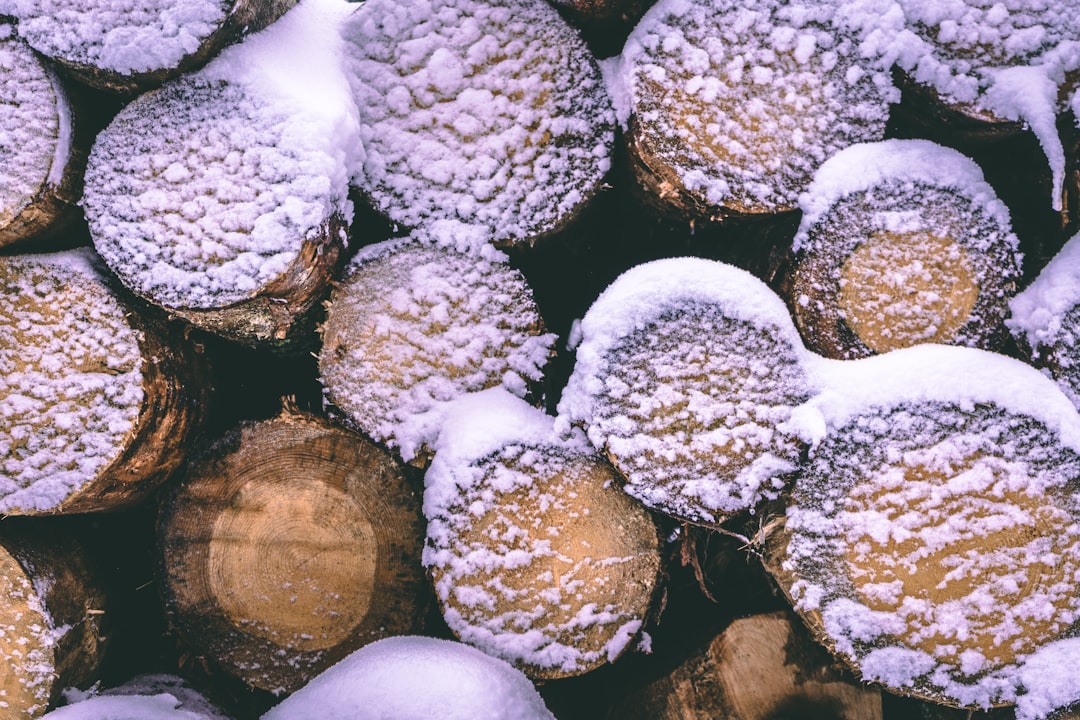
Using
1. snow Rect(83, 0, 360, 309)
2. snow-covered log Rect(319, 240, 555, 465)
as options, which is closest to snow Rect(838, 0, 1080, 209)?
snow-covered log Rect(319, 240, 555, 465)

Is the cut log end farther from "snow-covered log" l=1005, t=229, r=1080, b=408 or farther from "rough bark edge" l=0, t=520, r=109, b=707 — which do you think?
"snow-covered log" l=1005, t=229, r=1080, b=408

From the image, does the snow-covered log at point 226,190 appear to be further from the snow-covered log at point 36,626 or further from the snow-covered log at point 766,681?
the snow-covered log at point 766,681

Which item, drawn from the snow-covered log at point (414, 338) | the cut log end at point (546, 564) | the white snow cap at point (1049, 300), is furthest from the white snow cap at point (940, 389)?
the snow-covered log at point (414, 338)

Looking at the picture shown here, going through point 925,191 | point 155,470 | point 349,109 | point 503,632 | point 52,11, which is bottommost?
point 503,632

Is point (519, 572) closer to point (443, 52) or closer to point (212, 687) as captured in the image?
point (212, 687)

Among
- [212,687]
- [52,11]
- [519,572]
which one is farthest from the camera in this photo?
[212,687]

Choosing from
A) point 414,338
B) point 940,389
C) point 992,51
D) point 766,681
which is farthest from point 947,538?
point 414,338

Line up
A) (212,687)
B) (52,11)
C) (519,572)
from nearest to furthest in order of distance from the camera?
(52,11) < (519,572) < (212,687)

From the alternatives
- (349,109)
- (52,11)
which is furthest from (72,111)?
(349,109)
